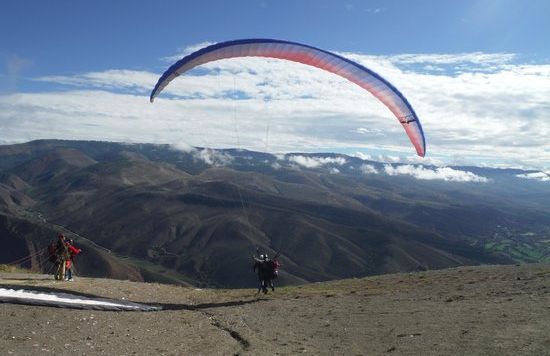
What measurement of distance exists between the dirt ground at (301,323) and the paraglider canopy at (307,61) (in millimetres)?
8312

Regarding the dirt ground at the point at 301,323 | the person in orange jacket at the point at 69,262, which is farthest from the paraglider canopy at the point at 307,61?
the person in orange jacket at the point at 69,262

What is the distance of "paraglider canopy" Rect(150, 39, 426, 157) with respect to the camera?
21.2 metres

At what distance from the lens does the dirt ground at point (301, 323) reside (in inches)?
525

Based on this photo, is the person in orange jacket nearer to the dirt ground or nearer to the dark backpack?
the dark backpack

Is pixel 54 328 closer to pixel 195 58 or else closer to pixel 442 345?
pixel 442 345

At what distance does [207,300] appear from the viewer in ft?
75.8

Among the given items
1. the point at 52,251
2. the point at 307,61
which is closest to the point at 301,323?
the point at 307,61

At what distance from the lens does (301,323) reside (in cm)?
1741

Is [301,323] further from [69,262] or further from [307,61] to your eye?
[69,262]

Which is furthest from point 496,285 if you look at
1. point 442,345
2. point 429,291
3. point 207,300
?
point 207,300

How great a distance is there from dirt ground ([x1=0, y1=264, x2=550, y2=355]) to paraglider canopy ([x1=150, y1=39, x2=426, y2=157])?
8.31 meters

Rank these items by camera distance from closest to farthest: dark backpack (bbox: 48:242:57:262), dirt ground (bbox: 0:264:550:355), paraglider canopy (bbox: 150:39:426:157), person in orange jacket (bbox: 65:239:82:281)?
dirt ground (bbox: 0:264:550:355) < paraglider canopy (bbox: 150:39:426:157) < dark backpack (bbox: 48:242:57:262) < person in orange jacket (bbox: 65:239:82:281)

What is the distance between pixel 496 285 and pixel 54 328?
62.7ft

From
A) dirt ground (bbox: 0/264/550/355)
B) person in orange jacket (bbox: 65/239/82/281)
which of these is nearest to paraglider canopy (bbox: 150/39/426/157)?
dirt ground (bbox: 0/264/550/355)
